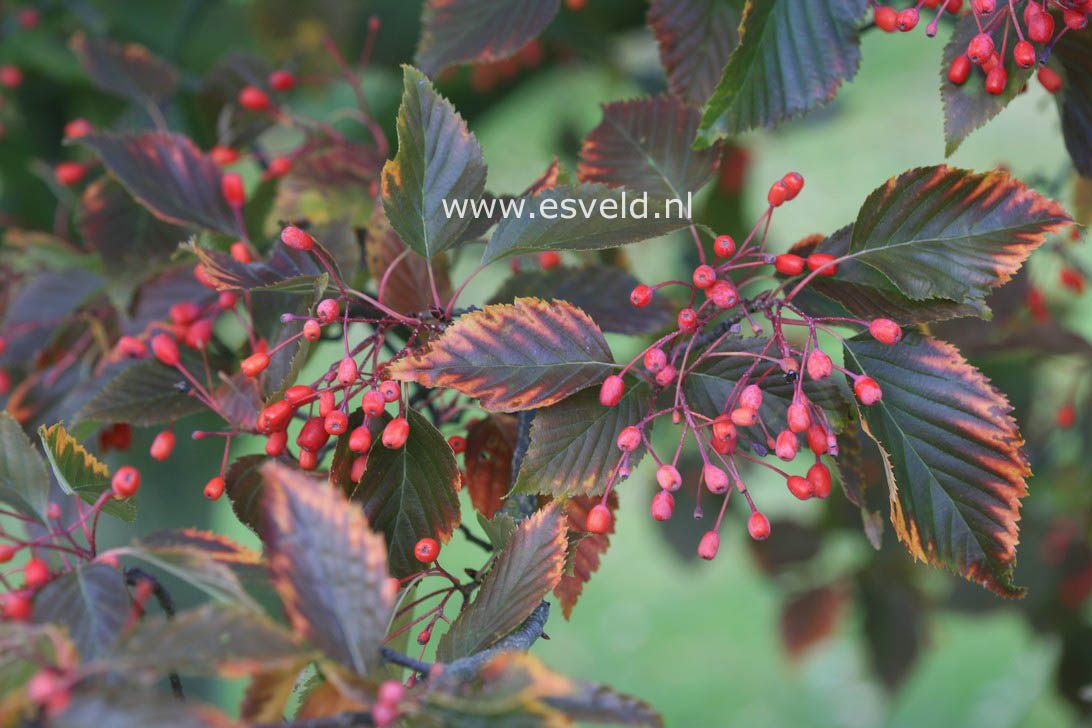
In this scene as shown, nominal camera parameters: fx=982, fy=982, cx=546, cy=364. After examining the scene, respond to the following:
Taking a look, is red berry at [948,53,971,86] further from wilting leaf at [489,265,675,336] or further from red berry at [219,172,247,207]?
red berry at [219,172,247,207]

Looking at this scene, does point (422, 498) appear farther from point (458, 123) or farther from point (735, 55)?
point (735, 55)

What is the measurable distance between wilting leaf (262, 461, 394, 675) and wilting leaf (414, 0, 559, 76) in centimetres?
56

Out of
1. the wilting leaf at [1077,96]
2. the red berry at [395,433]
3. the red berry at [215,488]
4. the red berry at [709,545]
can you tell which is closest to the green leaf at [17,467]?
the red berry at [215,488]

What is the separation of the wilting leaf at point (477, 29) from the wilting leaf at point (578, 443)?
41 cm

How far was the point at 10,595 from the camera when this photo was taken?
0.59 metres

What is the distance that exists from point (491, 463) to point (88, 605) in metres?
0.35

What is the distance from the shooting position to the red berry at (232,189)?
979 millimetres

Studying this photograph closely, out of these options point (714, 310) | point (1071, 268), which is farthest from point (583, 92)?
point (714, 310)

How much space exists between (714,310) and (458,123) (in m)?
0.24

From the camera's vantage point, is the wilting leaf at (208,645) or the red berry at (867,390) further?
the red berry at (867,390)

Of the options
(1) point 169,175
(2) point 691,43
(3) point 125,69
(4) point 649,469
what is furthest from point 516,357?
(4) point 649,469

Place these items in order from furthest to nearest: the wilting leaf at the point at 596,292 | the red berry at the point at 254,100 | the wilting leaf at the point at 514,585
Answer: the red berry at the point at 254,100 → the wilting leaf at the point at 596,292 → the wilting leaf at the point at 514,585

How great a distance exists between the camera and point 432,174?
0.73 m

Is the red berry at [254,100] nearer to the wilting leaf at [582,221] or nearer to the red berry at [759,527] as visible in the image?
the wilting leaf at [582,221]
